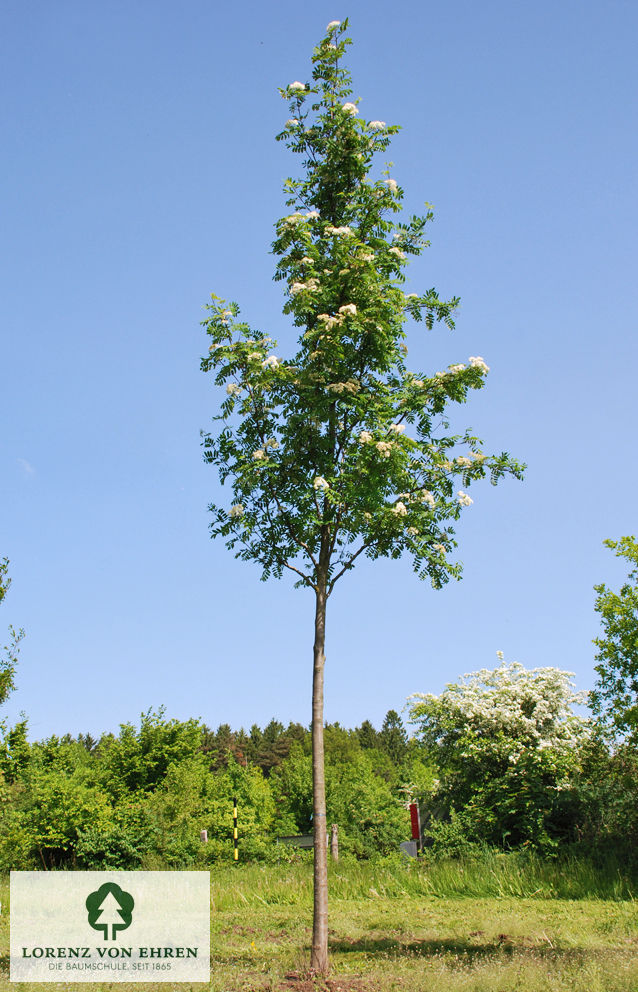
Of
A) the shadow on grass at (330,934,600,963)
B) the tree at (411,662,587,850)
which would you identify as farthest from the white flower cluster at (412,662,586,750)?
the shadow on grass at (330,934,600,963)

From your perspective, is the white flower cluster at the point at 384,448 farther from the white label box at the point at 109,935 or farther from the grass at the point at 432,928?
the white label box at the point at 109,935

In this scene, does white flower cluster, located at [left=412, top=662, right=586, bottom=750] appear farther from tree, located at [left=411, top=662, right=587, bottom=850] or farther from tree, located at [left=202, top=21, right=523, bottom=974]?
tree, located at [left=202, top=21, right=523, bottom=974]

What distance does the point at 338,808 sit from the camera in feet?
109

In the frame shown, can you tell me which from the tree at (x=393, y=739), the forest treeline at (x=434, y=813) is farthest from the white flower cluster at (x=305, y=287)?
the tree at (x=393, y=739)

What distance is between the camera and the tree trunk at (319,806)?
866cm

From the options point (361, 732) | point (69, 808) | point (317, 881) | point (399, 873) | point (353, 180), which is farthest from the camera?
point (361, 732)

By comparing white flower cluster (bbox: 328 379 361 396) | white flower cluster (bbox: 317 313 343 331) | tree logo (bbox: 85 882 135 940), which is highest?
white flower cluster (bbox: 317 313 343 331)

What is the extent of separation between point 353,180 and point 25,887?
15008mm

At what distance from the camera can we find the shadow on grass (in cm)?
903

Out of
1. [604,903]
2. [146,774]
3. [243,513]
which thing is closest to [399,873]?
[604,903]

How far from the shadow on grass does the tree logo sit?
9.88ft

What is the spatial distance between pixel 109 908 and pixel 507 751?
11.8m

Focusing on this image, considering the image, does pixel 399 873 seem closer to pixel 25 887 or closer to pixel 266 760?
pixel 25 887

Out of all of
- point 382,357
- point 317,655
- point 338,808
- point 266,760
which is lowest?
point 266,760
